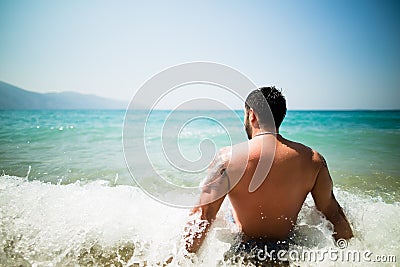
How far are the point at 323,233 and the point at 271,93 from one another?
141 cm

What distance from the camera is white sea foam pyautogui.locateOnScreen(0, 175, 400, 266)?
2311mm

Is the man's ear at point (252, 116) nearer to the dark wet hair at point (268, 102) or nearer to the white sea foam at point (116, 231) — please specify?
the dark wet hair at point (268, 102)

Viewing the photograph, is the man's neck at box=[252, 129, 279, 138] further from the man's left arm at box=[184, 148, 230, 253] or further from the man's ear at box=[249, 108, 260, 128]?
the man's left arm at box=[184, 148, 230, 253]

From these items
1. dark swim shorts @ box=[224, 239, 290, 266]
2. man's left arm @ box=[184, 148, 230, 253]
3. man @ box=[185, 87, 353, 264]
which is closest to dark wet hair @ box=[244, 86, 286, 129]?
man @ box=[185, 87, 353, 264]

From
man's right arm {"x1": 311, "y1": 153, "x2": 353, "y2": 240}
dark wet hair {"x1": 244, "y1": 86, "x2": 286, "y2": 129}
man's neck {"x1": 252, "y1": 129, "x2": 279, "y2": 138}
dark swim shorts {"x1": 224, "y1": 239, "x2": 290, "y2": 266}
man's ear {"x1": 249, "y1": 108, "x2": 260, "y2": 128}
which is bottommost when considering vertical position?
dark swim shorts {"x1": 224, "y1": 239, "x2": 290, "y2": 266}

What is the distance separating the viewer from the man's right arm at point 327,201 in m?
2.29

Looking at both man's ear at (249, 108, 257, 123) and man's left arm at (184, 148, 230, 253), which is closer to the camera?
man's left arm at (184, 148, 230, 253)

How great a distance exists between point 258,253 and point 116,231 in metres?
1.43

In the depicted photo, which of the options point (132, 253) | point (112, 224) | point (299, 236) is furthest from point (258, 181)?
point (112, 224)

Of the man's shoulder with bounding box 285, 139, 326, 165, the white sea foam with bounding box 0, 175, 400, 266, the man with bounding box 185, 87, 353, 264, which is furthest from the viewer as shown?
the white sea foam with bounding box 0, 175, 400, 266

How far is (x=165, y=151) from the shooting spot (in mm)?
9969

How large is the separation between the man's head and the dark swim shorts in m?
1.04

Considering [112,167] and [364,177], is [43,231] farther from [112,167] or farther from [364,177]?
[364,177]

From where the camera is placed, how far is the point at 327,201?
241cm
